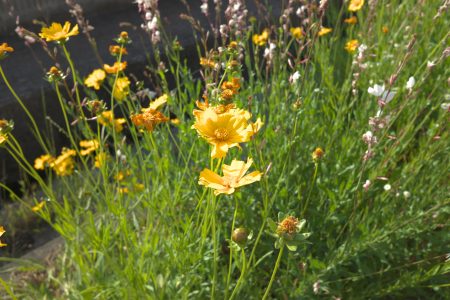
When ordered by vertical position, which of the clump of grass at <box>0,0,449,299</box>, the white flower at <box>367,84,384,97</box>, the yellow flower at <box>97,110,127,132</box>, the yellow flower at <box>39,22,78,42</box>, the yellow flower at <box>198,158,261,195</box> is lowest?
the clump of grass at <box>0,0,449,299</box>

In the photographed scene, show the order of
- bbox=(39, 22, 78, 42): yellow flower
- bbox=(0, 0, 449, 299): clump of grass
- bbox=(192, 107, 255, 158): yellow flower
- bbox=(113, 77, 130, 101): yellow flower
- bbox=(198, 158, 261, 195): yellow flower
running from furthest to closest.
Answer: bbox=(113, 77, 130, 101): yellow flower → bbox=(0, 0, 449, 299): clump of grass → bbox=(39, 22, 78, 42): yellow flower → bbox=(192, 107, 255, 158): yellow flower → bbox=(198, 158, 261, 195): yellow flower

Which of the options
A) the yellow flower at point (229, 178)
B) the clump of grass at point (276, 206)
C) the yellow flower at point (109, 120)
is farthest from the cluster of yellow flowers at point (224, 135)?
the yellow flower at point (109, 120)

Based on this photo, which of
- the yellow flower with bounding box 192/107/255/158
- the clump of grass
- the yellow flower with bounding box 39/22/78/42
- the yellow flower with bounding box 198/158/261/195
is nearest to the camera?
the yellow flower with bounding box 198/158/261/195

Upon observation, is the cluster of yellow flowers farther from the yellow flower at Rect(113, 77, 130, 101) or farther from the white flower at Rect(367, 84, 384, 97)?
the yellow flower at Rect(113, 77, 130, 101)

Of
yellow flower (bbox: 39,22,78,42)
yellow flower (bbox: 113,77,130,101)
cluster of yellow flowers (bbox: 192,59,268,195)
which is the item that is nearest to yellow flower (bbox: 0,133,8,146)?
yellow flower (bbox: 39,22,78,42)

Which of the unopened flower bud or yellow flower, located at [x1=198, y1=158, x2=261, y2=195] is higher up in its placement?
yellow flower, located at [x1=198, y1=158, x2=261, y2=195]

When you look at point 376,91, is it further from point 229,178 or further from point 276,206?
point 229,178

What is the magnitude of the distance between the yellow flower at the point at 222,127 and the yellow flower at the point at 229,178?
6cm

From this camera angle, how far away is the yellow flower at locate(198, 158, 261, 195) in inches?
38.7

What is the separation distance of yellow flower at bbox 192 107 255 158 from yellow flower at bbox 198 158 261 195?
6cm

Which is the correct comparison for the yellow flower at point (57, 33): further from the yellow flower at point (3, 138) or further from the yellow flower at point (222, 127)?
the yellow flower at point (222, 127)

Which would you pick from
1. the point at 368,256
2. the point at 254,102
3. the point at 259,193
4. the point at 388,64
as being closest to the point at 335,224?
the point at 368,256

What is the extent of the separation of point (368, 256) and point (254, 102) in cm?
74

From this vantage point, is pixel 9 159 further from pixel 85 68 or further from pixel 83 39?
pixel 83 39
